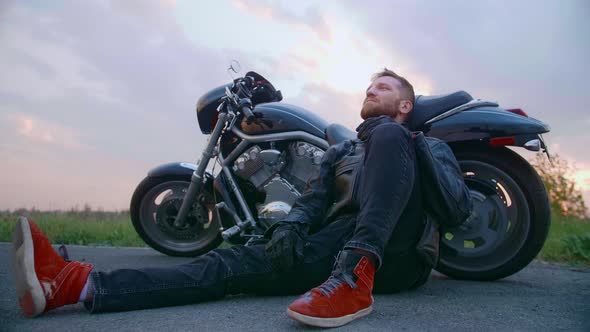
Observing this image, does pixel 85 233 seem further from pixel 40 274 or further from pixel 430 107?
pixel 430 107

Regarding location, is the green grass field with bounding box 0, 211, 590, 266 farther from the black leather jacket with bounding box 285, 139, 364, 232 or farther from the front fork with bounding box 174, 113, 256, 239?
the black leather jacket with bounding box 285, 139, 364, 232

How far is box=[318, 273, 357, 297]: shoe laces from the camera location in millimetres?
2039

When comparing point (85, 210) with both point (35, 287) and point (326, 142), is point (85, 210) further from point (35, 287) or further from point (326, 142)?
point (35, 287)

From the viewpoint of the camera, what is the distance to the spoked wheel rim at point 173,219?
456 centimetres

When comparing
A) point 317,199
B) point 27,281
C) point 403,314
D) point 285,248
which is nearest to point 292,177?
point 317,199

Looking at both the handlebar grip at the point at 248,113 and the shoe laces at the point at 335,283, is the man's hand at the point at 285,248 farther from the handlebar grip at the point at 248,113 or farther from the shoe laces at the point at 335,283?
the handlebar grip at the point at 248,113

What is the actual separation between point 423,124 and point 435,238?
100cm

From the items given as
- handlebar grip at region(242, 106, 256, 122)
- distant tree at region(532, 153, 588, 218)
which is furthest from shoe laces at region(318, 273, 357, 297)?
distant tree at region(532, 153, 588, 218)

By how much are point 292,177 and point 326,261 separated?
1284mm

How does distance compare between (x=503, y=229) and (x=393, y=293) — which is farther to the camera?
(x=503, y=229)

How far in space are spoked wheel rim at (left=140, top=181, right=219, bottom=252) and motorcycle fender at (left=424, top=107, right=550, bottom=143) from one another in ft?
7.06

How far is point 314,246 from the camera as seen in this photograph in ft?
8.25

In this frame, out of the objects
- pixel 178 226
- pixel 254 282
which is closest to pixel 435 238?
pixel 254 282

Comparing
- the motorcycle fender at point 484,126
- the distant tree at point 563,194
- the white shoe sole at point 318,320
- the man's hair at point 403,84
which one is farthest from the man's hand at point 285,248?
the distant tree at point 563,194
